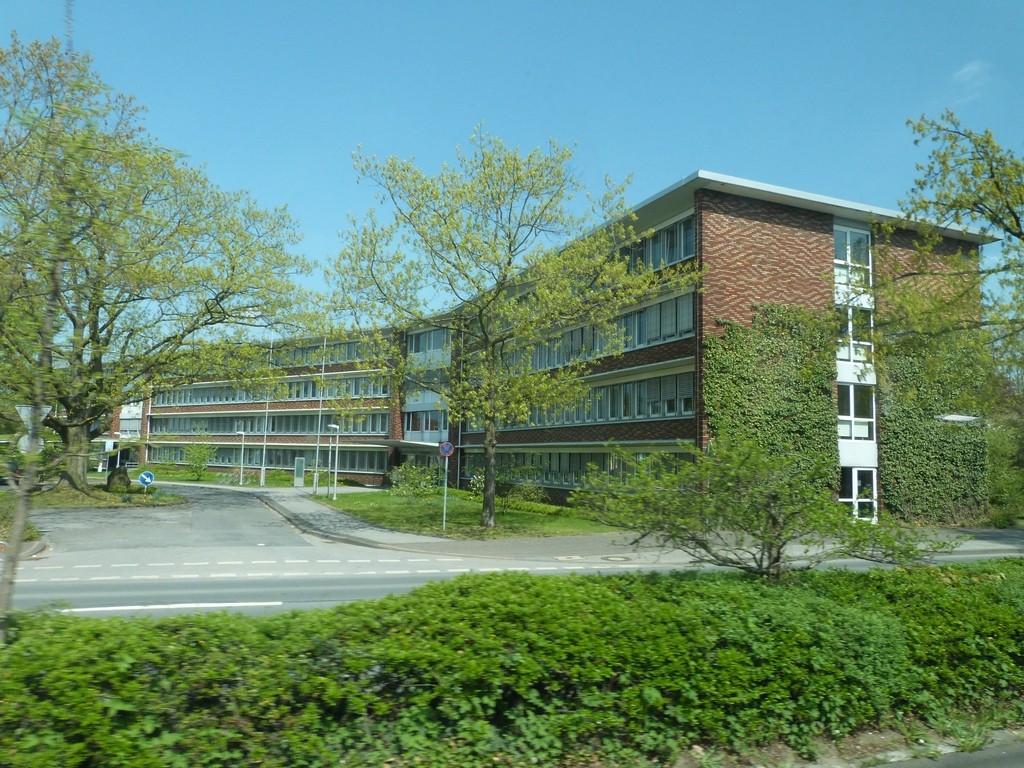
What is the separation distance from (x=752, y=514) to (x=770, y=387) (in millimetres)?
22699

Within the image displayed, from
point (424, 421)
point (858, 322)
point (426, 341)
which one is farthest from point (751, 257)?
point (426, 341)

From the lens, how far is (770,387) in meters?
28.0

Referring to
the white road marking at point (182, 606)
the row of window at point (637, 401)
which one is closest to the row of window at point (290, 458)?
the row of window at point (637, 401)

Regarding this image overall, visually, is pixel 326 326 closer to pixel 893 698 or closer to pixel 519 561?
pixel 519 561

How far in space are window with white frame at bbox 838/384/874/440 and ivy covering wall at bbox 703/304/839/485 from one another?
1239 mm

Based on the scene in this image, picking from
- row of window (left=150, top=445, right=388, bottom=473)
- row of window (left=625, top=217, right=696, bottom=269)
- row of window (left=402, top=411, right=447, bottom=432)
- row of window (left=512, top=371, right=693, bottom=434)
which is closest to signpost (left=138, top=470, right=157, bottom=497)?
row of window (left=512, top=371, right=693, bottom=434)

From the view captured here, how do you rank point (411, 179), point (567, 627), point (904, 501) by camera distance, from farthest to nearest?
point (904, 501) < point (411, 179) < point (567, 627)

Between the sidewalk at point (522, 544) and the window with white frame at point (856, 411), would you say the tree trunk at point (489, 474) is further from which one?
the window with white frame at point (856, 411)

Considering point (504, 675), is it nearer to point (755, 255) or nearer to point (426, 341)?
point (755, 255)

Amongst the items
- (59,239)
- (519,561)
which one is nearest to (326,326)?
(519,561)

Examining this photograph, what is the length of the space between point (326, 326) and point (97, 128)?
1950 centimetres

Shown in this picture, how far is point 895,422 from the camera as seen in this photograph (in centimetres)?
3036

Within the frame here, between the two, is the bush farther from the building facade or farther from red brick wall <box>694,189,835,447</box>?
red brick wall <box>694,189,835,447</box>

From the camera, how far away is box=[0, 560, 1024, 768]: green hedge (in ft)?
12.8
